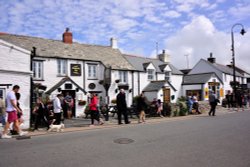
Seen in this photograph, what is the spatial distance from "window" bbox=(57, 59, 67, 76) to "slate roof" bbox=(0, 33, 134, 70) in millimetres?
468

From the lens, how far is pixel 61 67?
2345cm

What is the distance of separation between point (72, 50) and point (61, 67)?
115 inches

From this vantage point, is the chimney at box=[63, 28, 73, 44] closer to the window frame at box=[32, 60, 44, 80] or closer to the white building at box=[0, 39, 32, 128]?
the window frame at box=[32, 60, 44, 80]

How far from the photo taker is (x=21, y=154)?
7191 millimetres

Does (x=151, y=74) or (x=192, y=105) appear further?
(x=151, y=74)

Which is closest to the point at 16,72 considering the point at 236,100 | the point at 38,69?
the point at 38,69

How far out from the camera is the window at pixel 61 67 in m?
23.3

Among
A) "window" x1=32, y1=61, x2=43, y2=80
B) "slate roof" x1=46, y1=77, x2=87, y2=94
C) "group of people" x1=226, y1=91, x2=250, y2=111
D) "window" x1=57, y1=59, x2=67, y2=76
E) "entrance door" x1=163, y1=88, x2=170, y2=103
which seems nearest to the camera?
"slate roof" x1=46, y1=77, x2=87, y2=94

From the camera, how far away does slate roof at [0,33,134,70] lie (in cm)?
2298

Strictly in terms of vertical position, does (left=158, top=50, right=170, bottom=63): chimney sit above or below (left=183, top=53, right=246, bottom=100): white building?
above

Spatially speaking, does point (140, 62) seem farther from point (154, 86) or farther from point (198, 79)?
point (198, 79)

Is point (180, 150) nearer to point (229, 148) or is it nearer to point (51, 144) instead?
point (229, 148)

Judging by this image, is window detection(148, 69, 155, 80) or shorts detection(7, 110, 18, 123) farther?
window detection(148, 69, 155, 80)

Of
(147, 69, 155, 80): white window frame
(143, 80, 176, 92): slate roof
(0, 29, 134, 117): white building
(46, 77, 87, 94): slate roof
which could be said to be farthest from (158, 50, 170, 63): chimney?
(46, 77, 87, 94): slate roof
